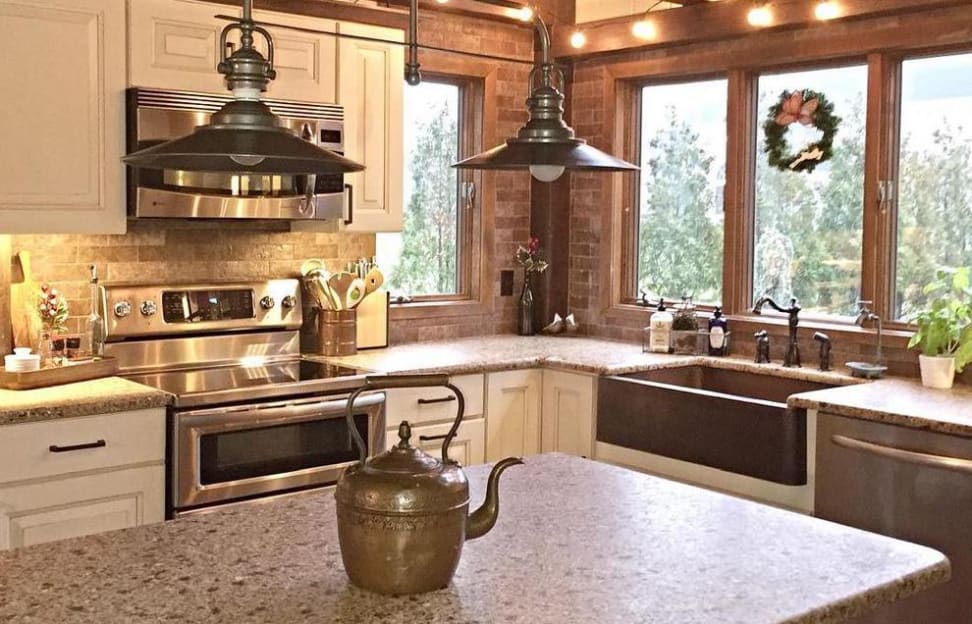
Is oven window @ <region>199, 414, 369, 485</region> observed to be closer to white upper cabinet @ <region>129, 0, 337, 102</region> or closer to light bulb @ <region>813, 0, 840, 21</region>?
white upper cabinet @ <region>129, 0, 337, 102</region>

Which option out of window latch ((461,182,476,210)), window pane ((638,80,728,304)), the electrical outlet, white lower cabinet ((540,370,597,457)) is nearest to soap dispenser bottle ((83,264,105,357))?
white lower cabinet ((540,370,597,457))

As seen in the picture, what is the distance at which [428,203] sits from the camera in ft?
17.0

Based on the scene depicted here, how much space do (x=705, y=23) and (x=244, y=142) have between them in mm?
3382

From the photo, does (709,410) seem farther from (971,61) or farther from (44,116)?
(44,116)

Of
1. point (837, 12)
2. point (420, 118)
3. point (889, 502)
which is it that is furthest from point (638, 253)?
point (889, 502)

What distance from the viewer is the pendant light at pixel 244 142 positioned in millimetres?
1669

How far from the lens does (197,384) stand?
3830 millimetres

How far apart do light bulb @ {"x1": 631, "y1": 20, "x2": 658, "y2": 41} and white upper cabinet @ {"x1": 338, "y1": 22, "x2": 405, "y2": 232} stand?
3.41ft

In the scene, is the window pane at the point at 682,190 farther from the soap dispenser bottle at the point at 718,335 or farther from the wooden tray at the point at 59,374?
the wooden tray at the point at 59,374

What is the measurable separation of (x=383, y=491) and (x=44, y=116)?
2.43 meters

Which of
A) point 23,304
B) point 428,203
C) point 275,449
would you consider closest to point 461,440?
point 275,449

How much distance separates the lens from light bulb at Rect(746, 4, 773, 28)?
14.5ft

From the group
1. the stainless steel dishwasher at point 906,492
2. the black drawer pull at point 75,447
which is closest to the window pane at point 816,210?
the stainless steel dishwasher at point 906,492

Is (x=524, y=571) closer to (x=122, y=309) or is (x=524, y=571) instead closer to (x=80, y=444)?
(x=80, y=444)
